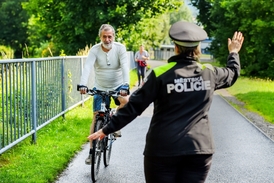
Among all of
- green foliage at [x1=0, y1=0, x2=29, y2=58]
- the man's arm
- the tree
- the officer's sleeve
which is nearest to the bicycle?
the man's arm

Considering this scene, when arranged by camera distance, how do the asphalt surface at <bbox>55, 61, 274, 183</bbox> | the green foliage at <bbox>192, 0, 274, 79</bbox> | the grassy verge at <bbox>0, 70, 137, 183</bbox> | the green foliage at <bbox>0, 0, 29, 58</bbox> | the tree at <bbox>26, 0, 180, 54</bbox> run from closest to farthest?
1. the grassy verge at <bbox>0, 70, 137, 183</bbox>
2. the asphalt surface at <bbox>55, 61, 274, 183</bbox>
3. the tree at <bbox>26, 0, 180, 54</bbox>
4. the green foliage at <bbox>192, 0, 274, 79</bbox>
5. the green foliage at <bbox>0, 0, 29, 58</bbox>

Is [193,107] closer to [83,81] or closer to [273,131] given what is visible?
[83,81]

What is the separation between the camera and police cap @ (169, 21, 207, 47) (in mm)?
3420

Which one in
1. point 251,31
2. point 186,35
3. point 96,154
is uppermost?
point 186,35

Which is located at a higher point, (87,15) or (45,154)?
(87,15)

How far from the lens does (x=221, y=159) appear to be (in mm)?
7672

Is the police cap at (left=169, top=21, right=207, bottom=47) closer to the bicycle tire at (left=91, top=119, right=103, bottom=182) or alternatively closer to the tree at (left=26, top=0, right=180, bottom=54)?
the bicycle tire at (left=91, top=119, right=103, bottom=182)

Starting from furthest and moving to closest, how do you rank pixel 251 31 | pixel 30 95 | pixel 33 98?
pixel 251 31 → pixel 33 98 → pixel 30 95

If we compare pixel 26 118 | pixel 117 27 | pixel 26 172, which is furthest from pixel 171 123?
pixel 117 27

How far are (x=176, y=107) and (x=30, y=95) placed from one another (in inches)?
204

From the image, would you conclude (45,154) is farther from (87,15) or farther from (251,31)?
(251,31)

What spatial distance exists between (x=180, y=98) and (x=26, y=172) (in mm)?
3559

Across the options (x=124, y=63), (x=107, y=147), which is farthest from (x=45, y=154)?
(x=124, y=63)

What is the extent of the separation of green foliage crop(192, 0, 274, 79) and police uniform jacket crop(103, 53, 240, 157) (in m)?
24.2
